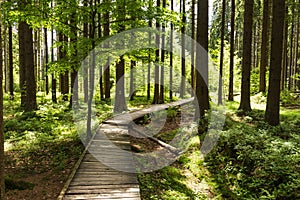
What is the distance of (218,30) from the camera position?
37125mm

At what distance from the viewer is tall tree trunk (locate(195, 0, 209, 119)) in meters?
11.7

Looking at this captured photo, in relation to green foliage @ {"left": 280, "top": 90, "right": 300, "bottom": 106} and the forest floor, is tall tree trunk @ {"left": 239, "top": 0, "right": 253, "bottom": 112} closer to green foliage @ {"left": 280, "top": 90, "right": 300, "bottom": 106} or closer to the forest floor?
the forest floor

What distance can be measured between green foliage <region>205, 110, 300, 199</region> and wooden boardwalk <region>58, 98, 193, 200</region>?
2.75m

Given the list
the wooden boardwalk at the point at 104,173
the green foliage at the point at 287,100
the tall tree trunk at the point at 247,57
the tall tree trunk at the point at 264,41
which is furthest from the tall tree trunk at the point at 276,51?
the tall tree trunk at the point at 264,41

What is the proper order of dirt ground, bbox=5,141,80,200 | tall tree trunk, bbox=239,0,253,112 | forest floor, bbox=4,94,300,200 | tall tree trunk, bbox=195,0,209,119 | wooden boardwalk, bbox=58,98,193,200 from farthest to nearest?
tall tree trunk, bbox=239,0,253,112 < tall tree trunk, bbox=195,0,209,119 < dirt ground, bbox=5,141,80,200 < forest floor, bbox=4,94,300,200 < wooden boardwalk, bbox=58,98,193,200

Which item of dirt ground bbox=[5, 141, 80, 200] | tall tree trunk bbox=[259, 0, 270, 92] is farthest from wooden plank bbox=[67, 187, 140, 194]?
tall tree trunk bbox=[259, 0, 270, 92]

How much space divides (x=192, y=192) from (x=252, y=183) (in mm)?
1629

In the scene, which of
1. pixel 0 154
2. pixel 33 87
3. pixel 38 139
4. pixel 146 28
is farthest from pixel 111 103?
pixel 0 154

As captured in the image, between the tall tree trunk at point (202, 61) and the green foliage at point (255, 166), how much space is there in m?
2.77

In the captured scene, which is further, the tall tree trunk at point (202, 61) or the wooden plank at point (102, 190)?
the tall tree trunk at point (202, 61)

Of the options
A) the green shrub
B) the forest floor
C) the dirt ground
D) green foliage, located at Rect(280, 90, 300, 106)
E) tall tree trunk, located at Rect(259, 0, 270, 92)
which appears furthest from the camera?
tall tree trunk, located at Rect(259, 0, 270, 92)

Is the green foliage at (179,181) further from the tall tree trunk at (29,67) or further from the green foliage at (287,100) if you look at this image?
the green foliage at (287,100)

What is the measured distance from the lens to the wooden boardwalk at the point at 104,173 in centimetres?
608

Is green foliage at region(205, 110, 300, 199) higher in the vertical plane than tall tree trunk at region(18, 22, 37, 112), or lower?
lower
